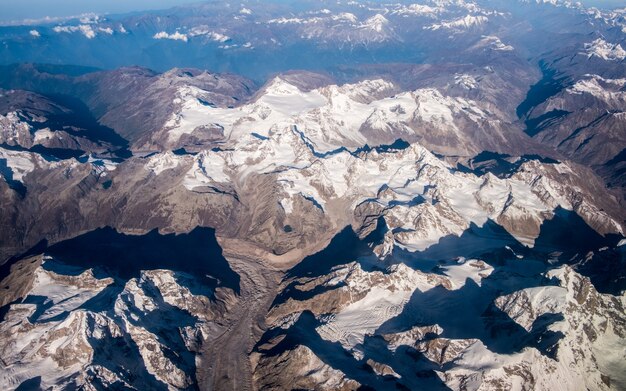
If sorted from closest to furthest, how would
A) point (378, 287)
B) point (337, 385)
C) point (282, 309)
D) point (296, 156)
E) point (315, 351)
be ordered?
1. point (337, 385)
2. point (315, 351)
3. point (378, 287)
4. point (282, 309)
5. point (296, 156)

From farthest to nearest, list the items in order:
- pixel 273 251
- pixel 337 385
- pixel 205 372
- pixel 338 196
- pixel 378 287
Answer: pixel 338 196, pixel 273 251, pixel 378 287, pixel 205 372, pixel 337 385

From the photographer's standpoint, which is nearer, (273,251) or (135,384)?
(135,384)

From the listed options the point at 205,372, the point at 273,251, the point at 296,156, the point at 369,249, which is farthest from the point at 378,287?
the point at 296,156

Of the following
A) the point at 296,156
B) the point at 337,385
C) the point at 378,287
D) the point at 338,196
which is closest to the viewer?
the point at 337,385

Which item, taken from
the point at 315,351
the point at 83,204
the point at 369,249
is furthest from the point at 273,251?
the point at 83,204

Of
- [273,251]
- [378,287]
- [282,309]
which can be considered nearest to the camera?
[378,287]

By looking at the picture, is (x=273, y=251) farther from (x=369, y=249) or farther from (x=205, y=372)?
(x=205, y=372)

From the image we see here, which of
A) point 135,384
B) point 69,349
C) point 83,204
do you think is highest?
point 69,349

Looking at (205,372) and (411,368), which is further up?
(411,368)

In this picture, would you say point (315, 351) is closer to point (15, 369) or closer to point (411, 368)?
point (411, 368)
